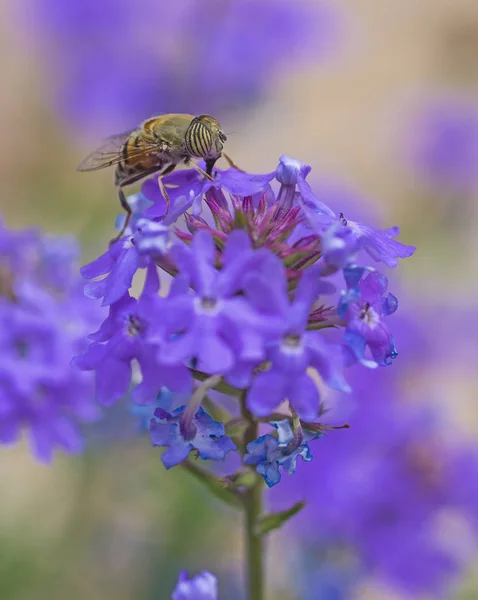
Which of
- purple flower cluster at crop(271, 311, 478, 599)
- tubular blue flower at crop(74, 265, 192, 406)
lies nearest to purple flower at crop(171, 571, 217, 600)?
tubular blue flower at crop(74, 265, 192, 406)

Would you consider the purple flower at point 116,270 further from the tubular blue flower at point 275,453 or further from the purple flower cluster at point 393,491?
the purple flower cluster at point 393,491

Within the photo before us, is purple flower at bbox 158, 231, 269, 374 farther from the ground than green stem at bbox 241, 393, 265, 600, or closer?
farther from the ground

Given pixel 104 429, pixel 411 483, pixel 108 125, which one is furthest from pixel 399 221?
pixel 411 483

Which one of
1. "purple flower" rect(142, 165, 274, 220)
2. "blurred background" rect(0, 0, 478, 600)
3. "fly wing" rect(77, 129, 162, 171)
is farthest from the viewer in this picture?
"blurred background" rect(0, 0, 478, 600)

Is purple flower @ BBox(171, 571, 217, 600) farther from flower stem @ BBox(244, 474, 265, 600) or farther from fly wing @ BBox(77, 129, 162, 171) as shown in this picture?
fly wing @ BBox(77, 129, 162, 171)

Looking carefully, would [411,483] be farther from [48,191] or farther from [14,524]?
[48,191]

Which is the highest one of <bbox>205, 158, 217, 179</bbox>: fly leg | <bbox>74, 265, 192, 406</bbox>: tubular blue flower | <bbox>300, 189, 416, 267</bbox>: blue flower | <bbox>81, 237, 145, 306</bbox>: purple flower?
<bbox>205, 158, 217, 179</bbox>: fly leg
